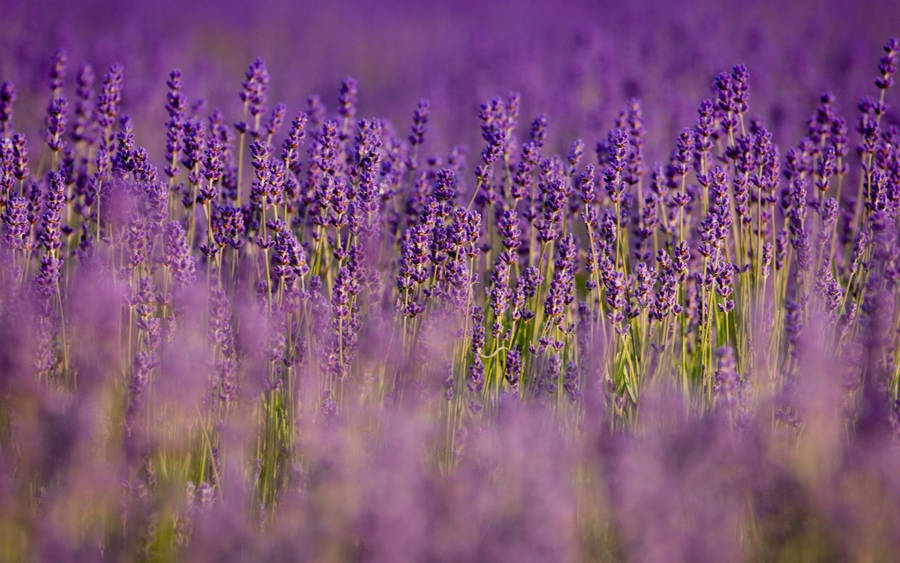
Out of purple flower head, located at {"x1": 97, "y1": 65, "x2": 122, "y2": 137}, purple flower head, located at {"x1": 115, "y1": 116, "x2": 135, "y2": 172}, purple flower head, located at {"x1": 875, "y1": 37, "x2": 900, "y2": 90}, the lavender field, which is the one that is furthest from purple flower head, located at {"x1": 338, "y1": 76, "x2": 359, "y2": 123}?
purple flower head, located at {"x1": 875, "y1": 37, "x2": 900, "y2": 90}

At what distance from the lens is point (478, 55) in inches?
429

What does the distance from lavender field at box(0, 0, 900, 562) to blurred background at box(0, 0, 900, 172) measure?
2006mm

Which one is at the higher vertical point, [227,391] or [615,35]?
[615,35]

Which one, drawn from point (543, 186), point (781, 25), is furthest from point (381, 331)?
point (781, 25)

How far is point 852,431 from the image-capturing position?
124 inches

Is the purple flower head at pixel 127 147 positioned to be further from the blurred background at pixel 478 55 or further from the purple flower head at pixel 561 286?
the blurred background at pixel 478 55

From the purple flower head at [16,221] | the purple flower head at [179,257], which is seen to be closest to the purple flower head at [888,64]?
the purple flower head at [179,257]

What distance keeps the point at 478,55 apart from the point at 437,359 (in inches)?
331

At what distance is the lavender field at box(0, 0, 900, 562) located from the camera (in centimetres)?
235

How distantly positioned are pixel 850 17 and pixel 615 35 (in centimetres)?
345

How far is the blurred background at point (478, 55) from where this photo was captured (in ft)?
26.5

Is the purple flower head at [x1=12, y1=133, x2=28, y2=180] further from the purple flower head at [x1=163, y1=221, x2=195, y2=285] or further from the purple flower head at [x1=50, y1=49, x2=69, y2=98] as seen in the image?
the purple flower head at [x1=163, y1=221, x2=195, y2=285]

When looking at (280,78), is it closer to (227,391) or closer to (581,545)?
(227,391)

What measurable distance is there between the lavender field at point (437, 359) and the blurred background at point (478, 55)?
2.01 metres
